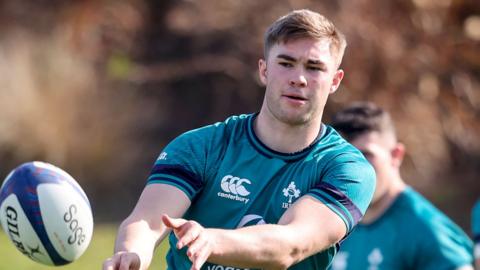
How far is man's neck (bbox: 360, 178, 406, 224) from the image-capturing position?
292 inches

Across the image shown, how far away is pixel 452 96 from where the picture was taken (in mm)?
14484

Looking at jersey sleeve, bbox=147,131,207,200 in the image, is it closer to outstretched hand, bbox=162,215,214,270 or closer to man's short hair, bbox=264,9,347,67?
man's short hair, bbox=264,9,347,67

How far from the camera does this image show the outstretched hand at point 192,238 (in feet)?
12.7

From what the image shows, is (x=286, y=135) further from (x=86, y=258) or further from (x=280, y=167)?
(x=86, y=258)

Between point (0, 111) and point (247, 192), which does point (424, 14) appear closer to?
point (0, 111)

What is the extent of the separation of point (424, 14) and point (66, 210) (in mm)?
10454

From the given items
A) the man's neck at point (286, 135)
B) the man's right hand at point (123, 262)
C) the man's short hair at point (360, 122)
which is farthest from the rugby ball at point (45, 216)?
the man's short hair at point (360, 122)

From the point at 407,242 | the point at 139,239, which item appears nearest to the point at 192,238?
the point at 139,239

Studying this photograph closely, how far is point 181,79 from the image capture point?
1591cm

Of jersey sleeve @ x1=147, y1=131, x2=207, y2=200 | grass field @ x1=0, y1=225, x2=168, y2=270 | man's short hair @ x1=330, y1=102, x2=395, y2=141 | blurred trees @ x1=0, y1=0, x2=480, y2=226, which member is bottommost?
grass field @ x1=0, y1=225, x2=168, y2=270

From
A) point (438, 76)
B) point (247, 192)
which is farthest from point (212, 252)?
point (438, 76)

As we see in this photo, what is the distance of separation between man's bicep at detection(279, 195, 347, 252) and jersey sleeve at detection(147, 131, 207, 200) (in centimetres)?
50

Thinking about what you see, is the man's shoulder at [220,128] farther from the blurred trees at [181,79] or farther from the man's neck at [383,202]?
the blurred trees at [181,79]

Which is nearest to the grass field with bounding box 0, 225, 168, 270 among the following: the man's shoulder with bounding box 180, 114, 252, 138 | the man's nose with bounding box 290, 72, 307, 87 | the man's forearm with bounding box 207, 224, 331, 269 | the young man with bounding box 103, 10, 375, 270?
the man's shoulder with bounding box 180, 114, 252, 138
